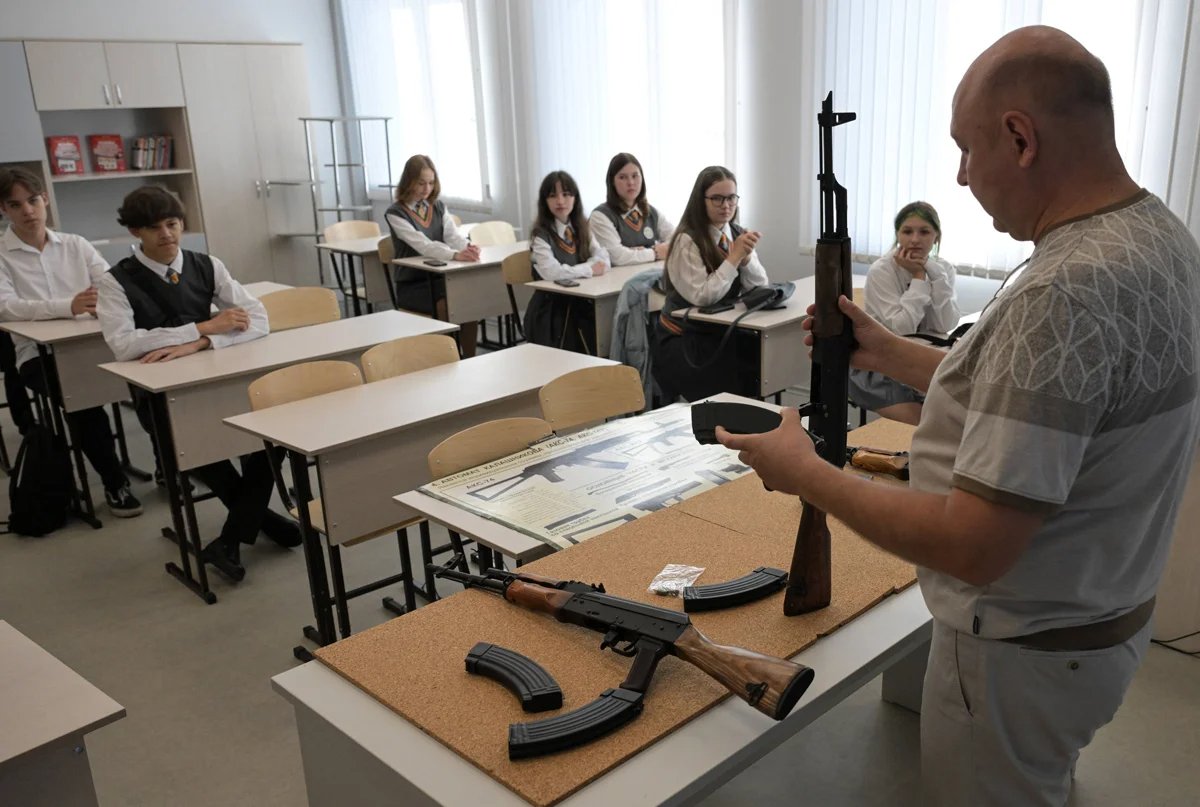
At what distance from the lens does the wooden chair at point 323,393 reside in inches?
112

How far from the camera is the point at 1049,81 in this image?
3.15ft

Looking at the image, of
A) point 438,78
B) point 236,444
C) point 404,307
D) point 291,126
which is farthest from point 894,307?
point 291,126

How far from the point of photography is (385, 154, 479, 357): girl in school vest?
5828 millimetres

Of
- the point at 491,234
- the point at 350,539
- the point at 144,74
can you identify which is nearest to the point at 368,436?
the point at 350,539

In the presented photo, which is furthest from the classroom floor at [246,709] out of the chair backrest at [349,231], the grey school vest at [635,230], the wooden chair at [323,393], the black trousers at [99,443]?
the chair backrest at [349,231]

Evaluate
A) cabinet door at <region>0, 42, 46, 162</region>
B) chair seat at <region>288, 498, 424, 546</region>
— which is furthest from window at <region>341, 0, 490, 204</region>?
chair seat at <region>288, 498, 424, 546</region>

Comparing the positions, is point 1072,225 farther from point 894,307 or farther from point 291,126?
point 291,126

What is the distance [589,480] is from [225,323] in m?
2.06

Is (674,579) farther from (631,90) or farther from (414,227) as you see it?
(631,90)

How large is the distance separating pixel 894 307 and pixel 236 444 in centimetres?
248

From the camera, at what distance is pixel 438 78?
7797mm

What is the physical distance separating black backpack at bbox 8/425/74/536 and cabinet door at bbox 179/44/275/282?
4.05m

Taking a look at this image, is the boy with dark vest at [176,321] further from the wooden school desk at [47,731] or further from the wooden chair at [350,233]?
the wooden chair at [350,233]

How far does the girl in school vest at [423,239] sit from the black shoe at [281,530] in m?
2.27
